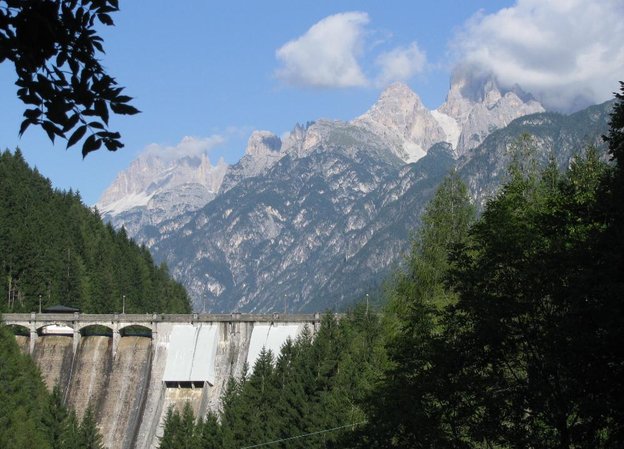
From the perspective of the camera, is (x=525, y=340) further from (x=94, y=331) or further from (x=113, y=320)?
(x=94, y=331)

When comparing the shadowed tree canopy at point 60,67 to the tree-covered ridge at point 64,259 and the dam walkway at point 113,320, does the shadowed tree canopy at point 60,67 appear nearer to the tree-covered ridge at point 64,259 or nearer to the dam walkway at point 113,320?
the dam walkway at point 113,320

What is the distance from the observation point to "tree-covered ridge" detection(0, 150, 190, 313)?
12731 centimetres

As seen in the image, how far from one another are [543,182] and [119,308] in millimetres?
99089

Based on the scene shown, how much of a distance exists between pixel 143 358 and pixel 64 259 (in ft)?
115

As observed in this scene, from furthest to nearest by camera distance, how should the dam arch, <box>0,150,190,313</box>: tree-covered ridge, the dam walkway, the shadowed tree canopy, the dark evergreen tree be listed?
<box>0,150,190,313</box>: tree-covered ridge, the dam arch, the dam walkway, the dark evergreen tree, the shadowed tree canopy

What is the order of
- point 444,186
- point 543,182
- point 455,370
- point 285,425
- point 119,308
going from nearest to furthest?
point 455,370, point 543,182, point 444,186, point 285,425, point 119,308

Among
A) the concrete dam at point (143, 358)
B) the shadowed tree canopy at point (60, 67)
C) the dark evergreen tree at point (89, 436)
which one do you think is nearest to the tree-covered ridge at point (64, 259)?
the concrete dam at point (143, 358)

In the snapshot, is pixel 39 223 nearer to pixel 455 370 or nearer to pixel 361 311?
pixel 361 311

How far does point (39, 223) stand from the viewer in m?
142

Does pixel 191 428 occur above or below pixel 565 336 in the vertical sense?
below

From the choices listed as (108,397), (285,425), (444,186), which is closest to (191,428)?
(285,425)

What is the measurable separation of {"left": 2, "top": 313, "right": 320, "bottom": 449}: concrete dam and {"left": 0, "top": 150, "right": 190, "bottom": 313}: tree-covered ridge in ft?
35.5

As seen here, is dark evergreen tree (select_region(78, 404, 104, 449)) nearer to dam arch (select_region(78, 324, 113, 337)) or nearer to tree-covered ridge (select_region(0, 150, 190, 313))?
dam arch (select_region(78, 324, 113, 337))

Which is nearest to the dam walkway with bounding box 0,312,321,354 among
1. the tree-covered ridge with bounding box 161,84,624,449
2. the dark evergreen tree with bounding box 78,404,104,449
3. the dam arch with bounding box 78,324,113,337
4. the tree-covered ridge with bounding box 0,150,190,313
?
the dam arch with bounding box 78,324,113,337
